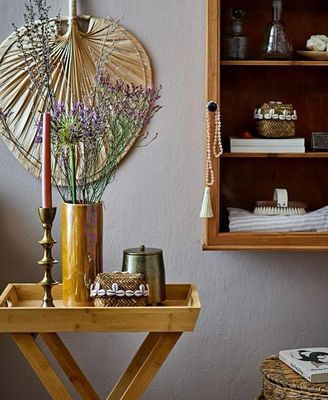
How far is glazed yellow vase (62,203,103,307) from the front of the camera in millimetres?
2330

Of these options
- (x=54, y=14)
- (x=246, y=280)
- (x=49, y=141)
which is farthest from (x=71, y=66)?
(x=246, y=280)

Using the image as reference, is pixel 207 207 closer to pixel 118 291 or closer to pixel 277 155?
pixel 277 155

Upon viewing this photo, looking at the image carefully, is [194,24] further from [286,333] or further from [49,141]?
[286,333]

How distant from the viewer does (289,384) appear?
254 cm

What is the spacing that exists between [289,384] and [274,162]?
721 millimetres

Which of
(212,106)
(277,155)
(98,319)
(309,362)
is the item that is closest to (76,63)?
(212,106)

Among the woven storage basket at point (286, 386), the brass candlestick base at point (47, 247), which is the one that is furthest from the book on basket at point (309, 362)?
the brass candlestick base at point (47, 247)

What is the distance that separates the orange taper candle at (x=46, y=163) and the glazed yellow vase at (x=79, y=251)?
7cm

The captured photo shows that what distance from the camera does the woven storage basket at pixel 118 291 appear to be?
227 cm

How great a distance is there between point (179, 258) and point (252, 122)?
1.85 feet

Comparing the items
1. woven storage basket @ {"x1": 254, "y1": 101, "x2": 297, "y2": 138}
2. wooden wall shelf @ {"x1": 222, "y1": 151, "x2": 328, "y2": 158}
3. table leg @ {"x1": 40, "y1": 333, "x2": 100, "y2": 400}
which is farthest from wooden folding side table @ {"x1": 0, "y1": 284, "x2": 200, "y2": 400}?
woven storage basket @ {"x1": 254, "y1": 101, "x2": 297, "y2": 138}

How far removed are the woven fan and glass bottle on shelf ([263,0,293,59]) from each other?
0.43 m

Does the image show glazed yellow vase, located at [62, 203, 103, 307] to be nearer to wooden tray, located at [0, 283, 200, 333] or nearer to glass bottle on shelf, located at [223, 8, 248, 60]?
wooden tray, located at [0, 283, 200, 333]

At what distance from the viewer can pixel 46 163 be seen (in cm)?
229
